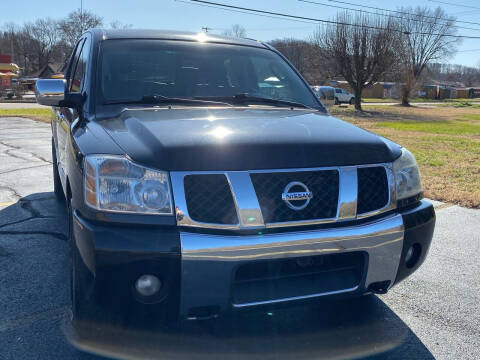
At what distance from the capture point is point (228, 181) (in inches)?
87.8

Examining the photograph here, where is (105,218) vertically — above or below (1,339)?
above

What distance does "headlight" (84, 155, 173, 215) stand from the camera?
2.22 meters

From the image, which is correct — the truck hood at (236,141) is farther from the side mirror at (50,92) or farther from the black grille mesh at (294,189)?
the side mirror at (50,92)

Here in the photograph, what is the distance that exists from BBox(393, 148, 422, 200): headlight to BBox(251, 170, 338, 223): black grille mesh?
45 cm

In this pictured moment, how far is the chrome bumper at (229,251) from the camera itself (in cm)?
212

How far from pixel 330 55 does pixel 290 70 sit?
2917cm

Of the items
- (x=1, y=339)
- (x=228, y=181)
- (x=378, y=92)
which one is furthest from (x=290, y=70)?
(x=378, y=92)

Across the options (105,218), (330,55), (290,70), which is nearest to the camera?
(105,218)

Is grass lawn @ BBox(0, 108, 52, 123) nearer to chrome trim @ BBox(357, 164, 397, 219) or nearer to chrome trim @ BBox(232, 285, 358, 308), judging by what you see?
chrome trim @ BBox(357, 164, 397, 219)

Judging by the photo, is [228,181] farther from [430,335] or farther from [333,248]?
[430,335]

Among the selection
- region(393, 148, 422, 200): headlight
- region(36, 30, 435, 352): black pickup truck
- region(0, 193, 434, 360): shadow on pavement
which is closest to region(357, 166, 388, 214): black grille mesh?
region(36, 30, 435, 352): black pickup truck

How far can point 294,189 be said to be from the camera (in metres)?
2.32

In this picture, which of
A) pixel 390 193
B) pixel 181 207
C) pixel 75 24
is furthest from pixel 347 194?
pixel 75 24

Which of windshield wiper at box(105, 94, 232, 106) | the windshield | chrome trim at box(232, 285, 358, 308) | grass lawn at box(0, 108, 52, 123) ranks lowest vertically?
grass lawn at box(0, 108, 52, 123)
